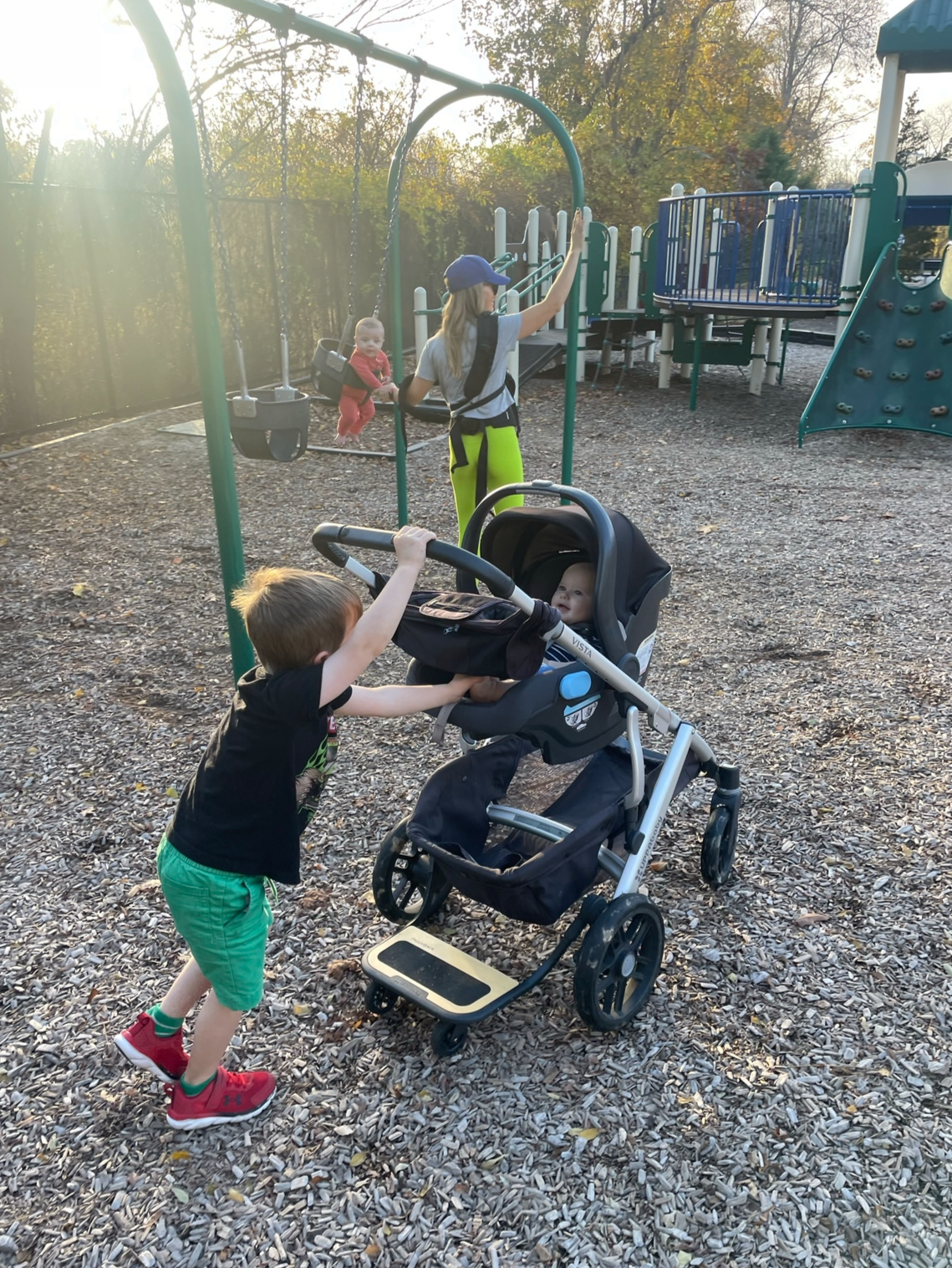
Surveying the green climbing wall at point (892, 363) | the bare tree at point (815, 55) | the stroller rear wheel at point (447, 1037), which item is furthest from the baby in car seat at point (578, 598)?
the bare tree at point (815, 55)

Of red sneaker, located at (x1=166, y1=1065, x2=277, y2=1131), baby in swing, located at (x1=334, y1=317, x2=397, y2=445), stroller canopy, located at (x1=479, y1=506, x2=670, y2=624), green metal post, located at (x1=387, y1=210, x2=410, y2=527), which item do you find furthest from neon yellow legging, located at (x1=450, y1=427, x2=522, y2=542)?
red sneaker, located at (x1=166, y1=1065, x2=277, y2=1131)

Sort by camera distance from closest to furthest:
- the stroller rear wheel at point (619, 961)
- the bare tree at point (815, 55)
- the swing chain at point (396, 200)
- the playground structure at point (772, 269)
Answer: the stroller rear wheel at point (619, 961) → the swing chain at point (396, 200) → the playground structure at point (772, 269) → the bare tree at point (815, 55)

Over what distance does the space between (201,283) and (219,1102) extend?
2.57 metres

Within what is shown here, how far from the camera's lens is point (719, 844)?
3.14 metres

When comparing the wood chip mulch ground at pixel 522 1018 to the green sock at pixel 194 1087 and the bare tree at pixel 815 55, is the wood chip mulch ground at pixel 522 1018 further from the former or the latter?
the bare tree at pixel 815 55

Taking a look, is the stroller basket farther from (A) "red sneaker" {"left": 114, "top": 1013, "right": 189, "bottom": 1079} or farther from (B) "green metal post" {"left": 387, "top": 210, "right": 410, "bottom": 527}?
(B) "green metal post" {"left": 387, "top": 210, "right": 410, "bottom": 527}

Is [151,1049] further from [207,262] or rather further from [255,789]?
[207,262]

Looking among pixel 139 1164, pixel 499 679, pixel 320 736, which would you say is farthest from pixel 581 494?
pixel 139 1164

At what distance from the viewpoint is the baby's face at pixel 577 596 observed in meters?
3.09

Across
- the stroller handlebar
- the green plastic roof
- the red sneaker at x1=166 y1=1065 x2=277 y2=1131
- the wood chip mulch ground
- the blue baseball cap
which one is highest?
the green plastic roof

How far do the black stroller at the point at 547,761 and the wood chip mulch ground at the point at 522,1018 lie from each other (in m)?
0.17

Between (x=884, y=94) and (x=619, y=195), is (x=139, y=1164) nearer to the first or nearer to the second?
(x=884, y=94)

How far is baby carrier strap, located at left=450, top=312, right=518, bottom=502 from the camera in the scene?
497 centimetres

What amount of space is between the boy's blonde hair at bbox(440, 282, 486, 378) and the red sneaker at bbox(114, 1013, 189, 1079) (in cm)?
365
